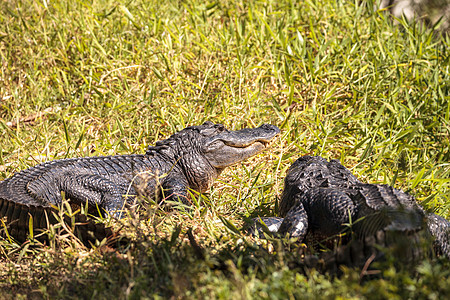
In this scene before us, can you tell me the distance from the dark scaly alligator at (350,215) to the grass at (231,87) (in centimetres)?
47

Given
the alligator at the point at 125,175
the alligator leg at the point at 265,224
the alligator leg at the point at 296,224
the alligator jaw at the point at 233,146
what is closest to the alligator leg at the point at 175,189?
the alligator at the point at 125,175

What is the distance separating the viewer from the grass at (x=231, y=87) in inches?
180

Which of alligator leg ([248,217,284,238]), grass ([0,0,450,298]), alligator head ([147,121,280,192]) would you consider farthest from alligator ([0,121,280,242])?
alligator leg ([248,217,284,238])

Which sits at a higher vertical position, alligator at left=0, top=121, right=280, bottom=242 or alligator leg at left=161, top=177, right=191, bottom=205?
alligator at left=0, top=121, right=280, bottom=242

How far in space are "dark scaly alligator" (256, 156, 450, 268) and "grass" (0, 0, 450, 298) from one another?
1.53 feet

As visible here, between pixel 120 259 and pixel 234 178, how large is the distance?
2037mm

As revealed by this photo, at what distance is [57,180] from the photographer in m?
4.02

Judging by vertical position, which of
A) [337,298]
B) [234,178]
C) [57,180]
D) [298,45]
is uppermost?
[298,45]

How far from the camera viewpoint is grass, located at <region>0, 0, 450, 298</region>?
15.0 ft

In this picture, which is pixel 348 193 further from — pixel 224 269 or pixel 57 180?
pixel 57 180

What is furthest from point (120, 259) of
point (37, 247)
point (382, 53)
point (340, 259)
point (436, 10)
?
point (436, 10)

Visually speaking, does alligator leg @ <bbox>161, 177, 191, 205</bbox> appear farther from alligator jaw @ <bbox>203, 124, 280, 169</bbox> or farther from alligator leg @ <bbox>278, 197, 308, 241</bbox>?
alligator leg @ <bbox>278, 197, 308, 241</bbox>

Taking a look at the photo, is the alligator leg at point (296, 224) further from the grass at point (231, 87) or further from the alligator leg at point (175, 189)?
the alligator leg at point (175, 189)

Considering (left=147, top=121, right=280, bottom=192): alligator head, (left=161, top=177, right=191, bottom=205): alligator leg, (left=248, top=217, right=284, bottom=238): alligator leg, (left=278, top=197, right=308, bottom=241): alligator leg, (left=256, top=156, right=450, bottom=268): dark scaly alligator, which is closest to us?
(left=256, top=156, right=450, bottom=268): dark scaly alligator
